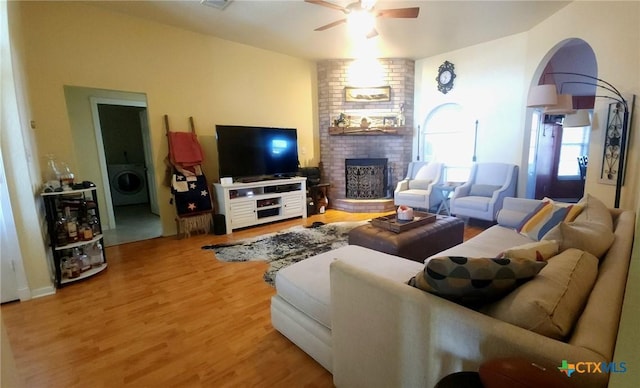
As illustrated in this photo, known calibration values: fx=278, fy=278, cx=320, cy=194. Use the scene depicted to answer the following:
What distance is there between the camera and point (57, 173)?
2.66 meters

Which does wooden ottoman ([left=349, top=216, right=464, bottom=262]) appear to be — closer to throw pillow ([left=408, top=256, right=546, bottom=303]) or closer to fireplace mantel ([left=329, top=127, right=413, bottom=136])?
throw pillow ([left=408, top=256, right=546, bottom=303])

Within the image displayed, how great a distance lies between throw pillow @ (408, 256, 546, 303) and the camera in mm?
856

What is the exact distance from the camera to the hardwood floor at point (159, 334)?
1.45 m

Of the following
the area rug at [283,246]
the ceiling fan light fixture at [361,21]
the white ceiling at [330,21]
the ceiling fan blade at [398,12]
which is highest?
the white ceiling at [330,21]

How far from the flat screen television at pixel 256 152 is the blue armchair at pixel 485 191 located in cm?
262

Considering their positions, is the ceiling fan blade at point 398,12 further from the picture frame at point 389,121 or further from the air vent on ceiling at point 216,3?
the picture frame at point 389,121

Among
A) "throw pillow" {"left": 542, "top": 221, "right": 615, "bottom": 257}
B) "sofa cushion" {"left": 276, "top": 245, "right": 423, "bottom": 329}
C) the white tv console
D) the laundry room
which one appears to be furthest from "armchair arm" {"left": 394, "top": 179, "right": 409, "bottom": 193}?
the laundry room

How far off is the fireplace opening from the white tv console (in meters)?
1.11

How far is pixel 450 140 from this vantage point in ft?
16.6

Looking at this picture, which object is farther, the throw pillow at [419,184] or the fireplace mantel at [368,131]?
the fireplace mantel at [368,131]

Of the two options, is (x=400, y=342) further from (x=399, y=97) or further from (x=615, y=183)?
(x=399, y=97)

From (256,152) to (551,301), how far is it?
395cm

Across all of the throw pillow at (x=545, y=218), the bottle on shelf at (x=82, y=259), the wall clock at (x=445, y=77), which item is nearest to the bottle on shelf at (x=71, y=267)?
the bottle on shelf at (x=82, y=259)

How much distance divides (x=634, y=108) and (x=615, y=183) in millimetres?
700
